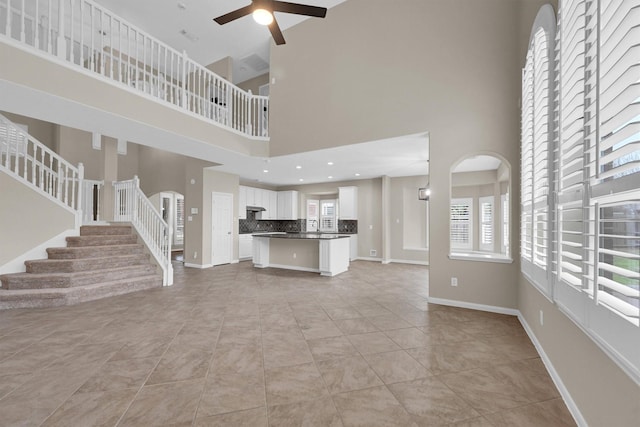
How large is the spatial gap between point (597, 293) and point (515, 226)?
251 cm

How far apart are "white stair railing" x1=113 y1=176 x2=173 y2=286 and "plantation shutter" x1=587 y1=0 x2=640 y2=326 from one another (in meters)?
5.71

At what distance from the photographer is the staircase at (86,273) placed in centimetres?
397

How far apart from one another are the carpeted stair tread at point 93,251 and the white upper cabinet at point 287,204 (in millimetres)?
5017

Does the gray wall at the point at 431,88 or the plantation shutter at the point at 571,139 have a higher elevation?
the gray wall at the point at 431,88

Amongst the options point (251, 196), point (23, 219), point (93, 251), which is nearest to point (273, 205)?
point (251, 196)

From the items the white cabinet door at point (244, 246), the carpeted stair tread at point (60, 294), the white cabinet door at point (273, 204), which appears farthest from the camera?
the white cabinet door at point (273, 204)

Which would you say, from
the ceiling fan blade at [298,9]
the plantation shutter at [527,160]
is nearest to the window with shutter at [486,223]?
the plantation shutter at [527,160]

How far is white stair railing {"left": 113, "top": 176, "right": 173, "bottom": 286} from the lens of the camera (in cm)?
534

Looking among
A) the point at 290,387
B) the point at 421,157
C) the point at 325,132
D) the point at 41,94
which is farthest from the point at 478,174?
the point at 41,94

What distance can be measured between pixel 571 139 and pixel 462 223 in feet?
19.9

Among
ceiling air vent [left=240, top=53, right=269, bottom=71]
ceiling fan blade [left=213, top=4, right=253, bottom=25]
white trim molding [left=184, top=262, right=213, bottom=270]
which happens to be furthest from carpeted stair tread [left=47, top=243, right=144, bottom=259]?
ceiling air vent [left=240, top=53, right=269, bottom=71]

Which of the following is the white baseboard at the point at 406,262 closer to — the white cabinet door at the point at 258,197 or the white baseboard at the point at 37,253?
the white cabinet door at the point at 258,197

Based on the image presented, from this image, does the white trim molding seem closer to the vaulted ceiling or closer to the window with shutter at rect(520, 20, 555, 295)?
the vaulted ceiling

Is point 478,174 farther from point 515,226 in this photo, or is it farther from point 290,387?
point 290,387
